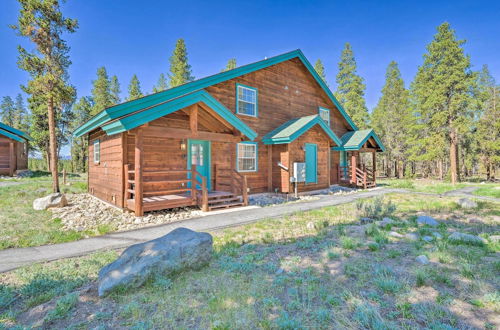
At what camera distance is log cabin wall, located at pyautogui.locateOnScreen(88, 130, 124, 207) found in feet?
26.6

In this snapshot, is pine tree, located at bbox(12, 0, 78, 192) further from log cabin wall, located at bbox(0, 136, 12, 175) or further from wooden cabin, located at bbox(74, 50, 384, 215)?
log cabin wall, located at bbox(0, 136, 12, 175)

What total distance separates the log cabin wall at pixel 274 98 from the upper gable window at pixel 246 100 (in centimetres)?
21

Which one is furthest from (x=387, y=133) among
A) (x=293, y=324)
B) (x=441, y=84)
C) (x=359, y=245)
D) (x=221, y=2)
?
(x=293, y=324)

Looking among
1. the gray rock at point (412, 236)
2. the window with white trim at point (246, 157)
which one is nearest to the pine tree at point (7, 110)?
the window with white trim at point (246, 157)

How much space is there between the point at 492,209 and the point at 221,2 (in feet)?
46.4

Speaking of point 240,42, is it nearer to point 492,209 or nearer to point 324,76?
point 492,209

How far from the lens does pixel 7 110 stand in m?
48.6

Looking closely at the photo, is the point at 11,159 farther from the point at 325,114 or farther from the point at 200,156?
the point at 325,114

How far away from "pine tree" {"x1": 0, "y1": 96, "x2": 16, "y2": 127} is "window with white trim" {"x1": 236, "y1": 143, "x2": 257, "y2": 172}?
59924mm

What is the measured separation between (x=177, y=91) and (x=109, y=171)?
13.2ft

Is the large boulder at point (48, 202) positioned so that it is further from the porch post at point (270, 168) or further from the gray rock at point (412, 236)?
the gray rock at point (412, 236)

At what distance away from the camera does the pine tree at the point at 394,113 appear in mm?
28938

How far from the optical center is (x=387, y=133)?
30234 mm

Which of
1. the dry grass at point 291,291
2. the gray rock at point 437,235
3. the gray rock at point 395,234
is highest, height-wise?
the gray rock at point 437,235
